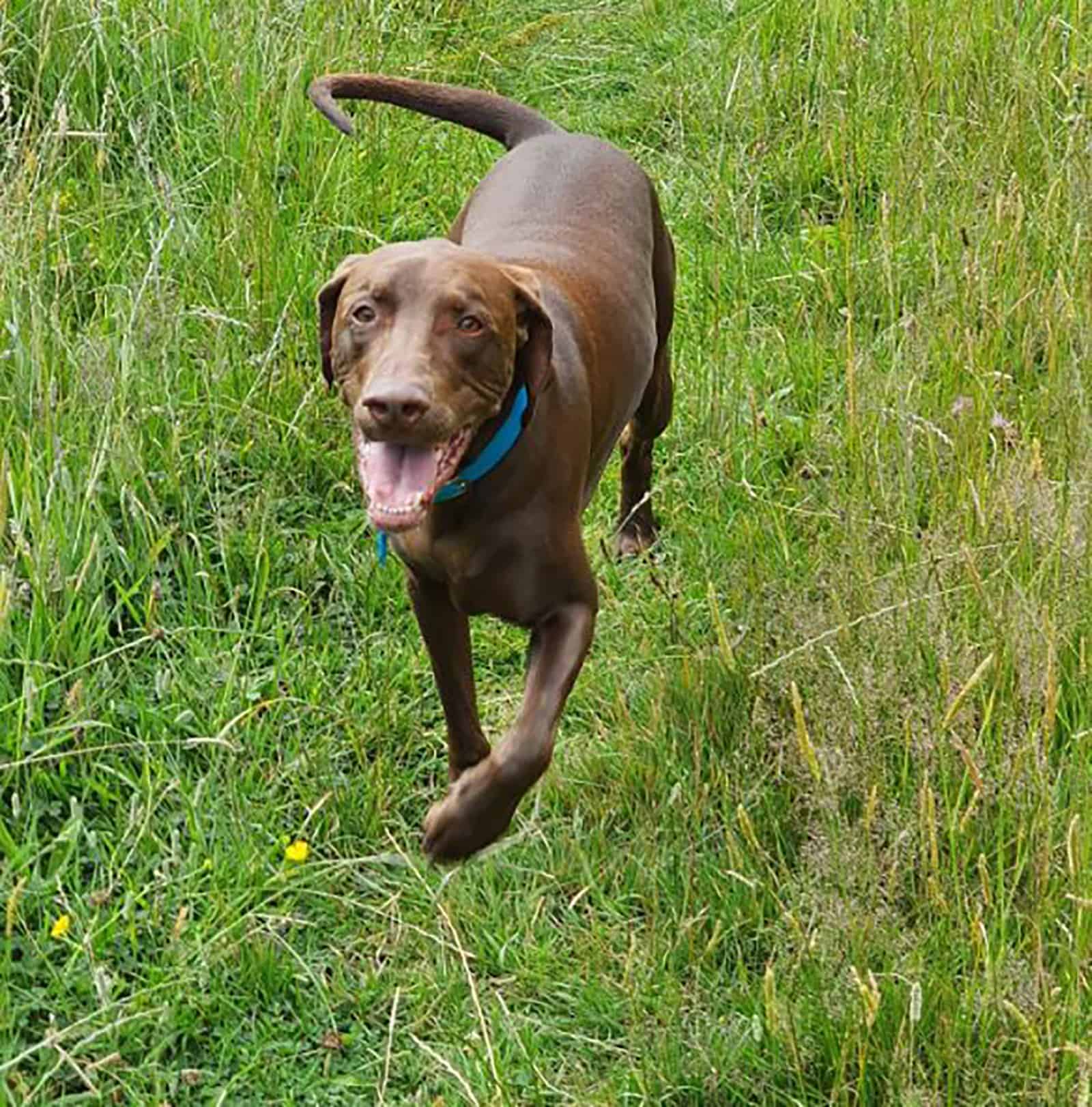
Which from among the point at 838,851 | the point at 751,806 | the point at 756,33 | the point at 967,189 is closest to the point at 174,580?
the point at 751,806

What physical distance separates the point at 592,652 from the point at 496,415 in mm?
946

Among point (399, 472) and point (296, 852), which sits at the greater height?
point (399, 472)

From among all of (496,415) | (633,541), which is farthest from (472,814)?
(633,541)

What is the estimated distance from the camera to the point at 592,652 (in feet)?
12.6

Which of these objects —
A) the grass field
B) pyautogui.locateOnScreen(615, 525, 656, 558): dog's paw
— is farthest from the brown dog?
pyautogui.locateOnScreen(615, 525, 656, 558): dog's paw

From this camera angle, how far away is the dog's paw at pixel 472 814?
9.68 feet

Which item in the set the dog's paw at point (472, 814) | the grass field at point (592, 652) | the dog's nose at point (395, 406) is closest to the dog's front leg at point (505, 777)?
the dog's paw at point (472, 814)

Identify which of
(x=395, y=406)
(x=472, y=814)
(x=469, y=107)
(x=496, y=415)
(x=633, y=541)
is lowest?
(x=633, y=541)

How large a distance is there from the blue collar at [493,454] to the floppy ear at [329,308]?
0.29 m

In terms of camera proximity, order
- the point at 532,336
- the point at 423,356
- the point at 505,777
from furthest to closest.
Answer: the point at 532,336, the point at 505,777, the point at 423,356

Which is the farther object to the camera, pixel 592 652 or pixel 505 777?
pixel 592 652

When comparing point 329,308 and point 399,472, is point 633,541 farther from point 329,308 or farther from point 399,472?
point 399,472

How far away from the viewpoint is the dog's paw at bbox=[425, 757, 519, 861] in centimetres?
295

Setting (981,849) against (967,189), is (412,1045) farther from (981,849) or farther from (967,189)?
(967,189)
